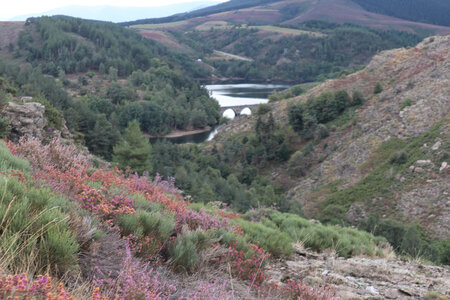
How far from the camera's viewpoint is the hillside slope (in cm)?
2366

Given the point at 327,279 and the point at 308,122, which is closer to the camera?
the point at 327,279

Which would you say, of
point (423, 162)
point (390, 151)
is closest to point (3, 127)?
point (423, 162)

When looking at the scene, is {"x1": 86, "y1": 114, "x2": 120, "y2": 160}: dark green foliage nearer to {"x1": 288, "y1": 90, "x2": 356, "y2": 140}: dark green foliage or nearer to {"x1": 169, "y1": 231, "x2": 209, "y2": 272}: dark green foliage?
{"x1": 288, "y1": 90, "x2": 356, "y2": 140}: dark green foliage

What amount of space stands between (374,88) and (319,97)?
684 cm

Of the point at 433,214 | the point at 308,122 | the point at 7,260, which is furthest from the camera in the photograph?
the point at 308,122

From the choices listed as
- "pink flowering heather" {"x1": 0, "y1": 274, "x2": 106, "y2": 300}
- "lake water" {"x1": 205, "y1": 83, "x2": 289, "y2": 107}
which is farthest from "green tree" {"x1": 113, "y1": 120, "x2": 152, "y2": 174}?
"lake water" {"x1": 205, "y1": 83, "x2": 289, "y2": 107}

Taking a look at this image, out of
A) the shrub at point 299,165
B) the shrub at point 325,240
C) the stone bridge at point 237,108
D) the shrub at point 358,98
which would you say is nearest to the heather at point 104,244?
the shrub at point 325,240

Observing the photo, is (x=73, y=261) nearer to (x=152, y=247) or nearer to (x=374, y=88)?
(x=152, y=247)

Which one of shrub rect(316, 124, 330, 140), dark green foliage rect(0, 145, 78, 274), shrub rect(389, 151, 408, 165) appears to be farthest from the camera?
shrub rect(316, 124, 330, 140)

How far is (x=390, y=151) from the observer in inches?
1209

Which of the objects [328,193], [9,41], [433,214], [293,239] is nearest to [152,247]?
[293,239]

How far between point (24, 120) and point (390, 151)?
2842 centimetres

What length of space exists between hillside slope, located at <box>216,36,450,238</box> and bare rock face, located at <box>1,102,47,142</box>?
1862 centimetres

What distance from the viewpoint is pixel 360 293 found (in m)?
4.08
